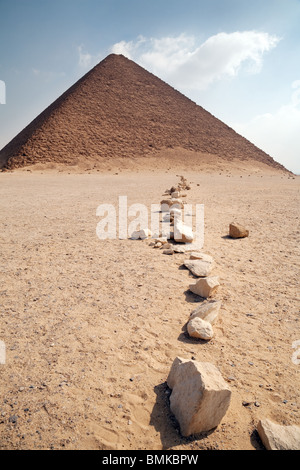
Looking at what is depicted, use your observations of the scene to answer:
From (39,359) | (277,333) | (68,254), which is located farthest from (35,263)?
(277,333)

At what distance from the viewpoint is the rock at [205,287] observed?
2739 millimetres

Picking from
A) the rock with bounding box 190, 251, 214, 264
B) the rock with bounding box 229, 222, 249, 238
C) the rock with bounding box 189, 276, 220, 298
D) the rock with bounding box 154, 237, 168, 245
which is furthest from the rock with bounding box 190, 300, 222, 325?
the rock with bounding box 229, 222, 249, 238

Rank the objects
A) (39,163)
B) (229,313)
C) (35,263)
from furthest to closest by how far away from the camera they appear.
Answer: (39,163)
(35,263)
(229,313)

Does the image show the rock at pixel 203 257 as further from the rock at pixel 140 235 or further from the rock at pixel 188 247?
the rock at pixel 140 235

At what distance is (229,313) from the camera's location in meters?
2.48

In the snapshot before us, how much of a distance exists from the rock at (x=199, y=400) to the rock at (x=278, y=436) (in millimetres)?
202

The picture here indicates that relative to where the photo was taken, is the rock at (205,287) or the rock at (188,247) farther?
the rock at (188,247)

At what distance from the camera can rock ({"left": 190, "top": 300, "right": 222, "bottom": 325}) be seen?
7.58ft

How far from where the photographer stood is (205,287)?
2.74 metres

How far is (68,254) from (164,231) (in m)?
1.92

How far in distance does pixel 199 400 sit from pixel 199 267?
6.44ft

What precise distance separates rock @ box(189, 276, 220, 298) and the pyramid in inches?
1154

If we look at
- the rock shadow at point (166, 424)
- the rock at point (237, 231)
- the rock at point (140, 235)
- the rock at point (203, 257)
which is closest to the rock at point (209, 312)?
the rock shadow at point (166, 424)
